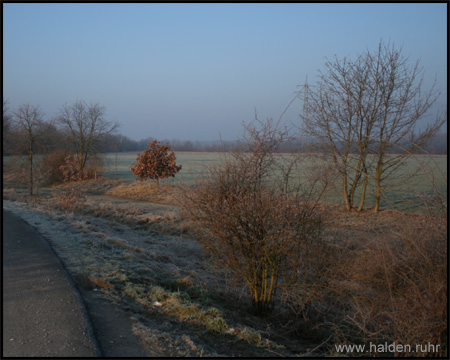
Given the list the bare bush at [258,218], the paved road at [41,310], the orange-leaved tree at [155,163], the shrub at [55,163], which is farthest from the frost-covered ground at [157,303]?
the shrub at [55,163]

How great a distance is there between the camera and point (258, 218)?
5.51 metres

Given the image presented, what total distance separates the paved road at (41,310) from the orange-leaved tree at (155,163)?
2032cm

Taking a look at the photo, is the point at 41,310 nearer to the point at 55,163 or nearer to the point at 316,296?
the point at 316,296

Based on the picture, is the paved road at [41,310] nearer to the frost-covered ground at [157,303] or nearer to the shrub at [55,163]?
the frost-covered ground at [157,303]

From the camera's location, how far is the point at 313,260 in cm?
548

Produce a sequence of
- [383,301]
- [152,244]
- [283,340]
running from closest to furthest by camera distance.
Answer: [383,301] < [283,340] < [152,244]

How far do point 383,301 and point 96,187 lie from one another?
1211 inches

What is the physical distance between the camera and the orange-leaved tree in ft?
90.6

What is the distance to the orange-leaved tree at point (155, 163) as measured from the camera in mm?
27625

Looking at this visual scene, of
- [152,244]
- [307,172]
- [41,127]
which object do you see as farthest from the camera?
[41,127]

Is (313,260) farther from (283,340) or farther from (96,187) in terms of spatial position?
(96,187)

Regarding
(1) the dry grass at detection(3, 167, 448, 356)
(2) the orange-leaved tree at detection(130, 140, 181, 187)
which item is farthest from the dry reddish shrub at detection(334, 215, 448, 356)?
(2) the orange-leaved tree at detection(130, 140, 181, 187)

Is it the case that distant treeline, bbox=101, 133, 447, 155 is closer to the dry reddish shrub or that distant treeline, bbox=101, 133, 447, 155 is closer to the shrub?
the dry reddish shrub

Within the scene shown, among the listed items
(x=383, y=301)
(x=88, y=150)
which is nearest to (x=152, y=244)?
(x=383, y=301)
